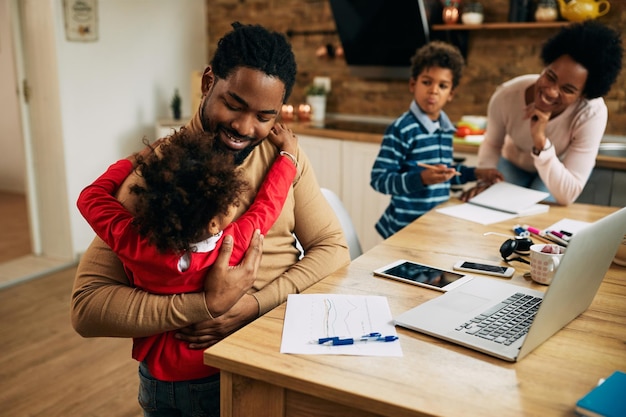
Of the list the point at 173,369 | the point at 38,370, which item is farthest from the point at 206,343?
the point at 38,370

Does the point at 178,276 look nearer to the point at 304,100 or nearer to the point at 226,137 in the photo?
the point at 226,137

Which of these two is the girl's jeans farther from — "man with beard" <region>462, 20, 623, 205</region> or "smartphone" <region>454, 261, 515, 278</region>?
"man with beard" <region>462, 20, 623, 205</region>

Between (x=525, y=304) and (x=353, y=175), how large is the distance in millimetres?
2377

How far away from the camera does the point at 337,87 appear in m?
4.18

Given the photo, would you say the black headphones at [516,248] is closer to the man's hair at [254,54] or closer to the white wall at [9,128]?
the man's hair at [254,54]

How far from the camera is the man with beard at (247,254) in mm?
1158

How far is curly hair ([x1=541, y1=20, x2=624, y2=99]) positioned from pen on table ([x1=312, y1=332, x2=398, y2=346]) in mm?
1535

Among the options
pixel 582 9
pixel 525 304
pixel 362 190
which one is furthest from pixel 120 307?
pixel 582 9

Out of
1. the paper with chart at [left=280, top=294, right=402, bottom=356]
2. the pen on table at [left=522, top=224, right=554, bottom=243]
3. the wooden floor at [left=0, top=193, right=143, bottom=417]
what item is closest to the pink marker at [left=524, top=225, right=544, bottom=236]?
the pen on table at [left=522, top=224, right=554, bottom=243]

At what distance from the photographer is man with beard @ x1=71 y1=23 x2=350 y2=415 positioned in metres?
1.16

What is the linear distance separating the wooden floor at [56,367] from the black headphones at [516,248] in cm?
143

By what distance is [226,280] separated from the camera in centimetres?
116

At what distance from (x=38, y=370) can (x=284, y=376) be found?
1894mm

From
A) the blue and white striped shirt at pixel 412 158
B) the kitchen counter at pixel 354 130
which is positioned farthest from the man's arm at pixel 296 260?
the kitchen counter at pixel 354 130
